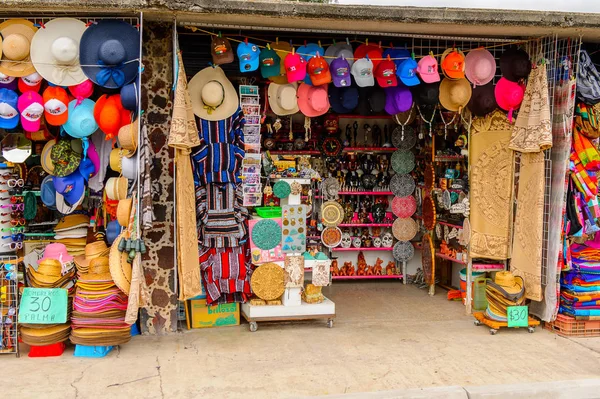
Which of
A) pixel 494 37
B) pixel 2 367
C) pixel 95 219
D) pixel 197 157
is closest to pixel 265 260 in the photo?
pixel 197 157

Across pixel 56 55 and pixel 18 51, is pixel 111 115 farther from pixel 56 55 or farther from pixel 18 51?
pixel 18 51

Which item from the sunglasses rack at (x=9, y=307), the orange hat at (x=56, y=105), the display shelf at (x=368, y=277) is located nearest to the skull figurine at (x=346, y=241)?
the display shelf at (x=368, y=277)

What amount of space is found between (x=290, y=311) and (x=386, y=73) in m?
2.60

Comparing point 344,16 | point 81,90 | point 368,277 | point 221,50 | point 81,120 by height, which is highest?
point 344,16

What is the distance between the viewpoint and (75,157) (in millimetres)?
5285

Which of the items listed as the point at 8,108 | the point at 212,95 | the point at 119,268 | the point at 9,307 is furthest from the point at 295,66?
the point at 9,307

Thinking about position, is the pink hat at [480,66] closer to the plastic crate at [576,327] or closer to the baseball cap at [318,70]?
the baseball cap at [318,70]

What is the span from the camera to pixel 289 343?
17.5 ft

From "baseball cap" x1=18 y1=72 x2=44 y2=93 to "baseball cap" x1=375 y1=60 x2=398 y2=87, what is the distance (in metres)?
3.19

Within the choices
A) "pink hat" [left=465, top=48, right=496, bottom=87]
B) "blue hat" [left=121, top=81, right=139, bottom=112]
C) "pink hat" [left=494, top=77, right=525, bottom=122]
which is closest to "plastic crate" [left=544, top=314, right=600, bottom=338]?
"pink hat" [left=494, top=77, right=525, bottom=122]

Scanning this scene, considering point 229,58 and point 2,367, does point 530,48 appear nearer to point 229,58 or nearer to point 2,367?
point 229,58

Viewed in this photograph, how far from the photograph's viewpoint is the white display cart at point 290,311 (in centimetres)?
568

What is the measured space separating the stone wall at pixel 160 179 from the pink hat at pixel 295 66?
1.12m

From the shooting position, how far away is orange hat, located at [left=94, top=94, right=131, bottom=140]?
16.2 ft
